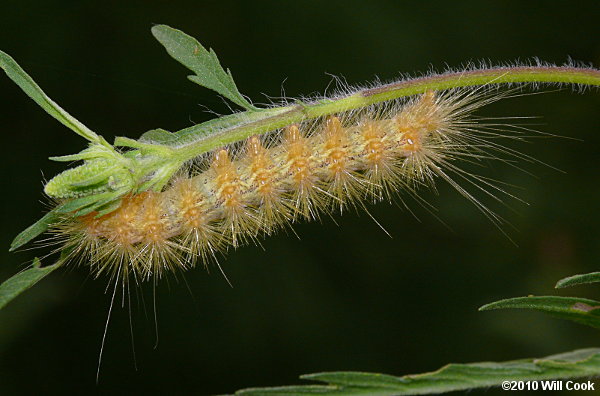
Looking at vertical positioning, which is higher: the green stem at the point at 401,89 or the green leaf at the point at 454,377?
the green stem at the point at 401,89

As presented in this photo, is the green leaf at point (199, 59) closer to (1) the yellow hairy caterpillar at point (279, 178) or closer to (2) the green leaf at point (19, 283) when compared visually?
(1) the yellow hairy caterpillar at point (279, 178)

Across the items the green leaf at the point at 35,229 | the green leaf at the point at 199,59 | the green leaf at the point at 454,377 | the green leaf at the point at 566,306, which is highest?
the green leaf at the point at 199,59

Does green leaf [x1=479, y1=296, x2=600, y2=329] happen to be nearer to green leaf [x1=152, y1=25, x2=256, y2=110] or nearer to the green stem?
the green stem

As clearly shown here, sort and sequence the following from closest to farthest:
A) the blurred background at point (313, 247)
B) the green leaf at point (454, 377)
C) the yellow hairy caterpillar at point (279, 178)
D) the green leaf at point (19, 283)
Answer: the green leaf at point (454, 377) < the green leaf at point (19, 283) < the yellow hairy caterpillar at point (279, 178) < the blurred background at point (313, 247)

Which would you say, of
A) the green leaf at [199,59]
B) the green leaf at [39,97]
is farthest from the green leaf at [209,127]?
the green leaf at [39,97]

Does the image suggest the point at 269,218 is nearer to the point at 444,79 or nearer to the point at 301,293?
the point at 444,79

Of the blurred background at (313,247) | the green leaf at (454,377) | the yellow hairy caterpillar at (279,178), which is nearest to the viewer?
the green leaf at (454,377)

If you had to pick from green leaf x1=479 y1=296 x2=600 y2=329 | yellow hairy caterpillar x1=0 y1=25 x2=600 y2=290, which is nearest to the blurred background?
yellow hairy caterpillar x1=0 y1=25 x2=600 y2=290
